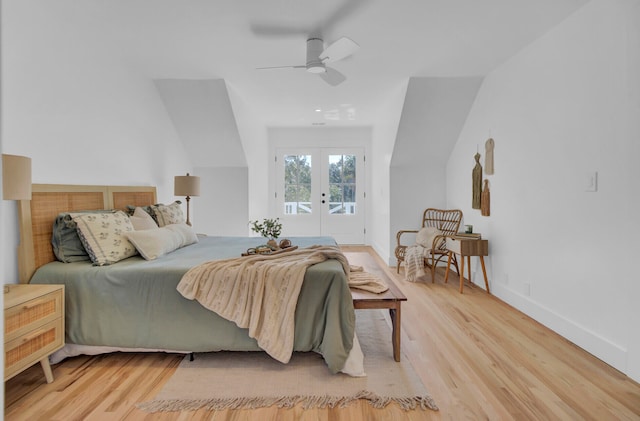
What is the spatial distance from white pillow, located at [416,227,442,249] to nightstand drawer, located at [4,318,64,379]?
12.7ft

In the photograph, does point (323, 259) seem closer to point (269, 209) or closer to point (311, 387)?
point (311, 387)

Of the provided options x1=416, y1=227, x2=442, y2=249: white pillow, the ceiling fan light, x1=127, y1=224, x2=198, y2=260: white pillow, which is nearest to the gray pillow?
x1=127, y1=224, x2=198, y2=260: white pillow

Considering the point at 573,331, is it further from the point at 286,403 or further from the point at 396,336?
the point at 286,403

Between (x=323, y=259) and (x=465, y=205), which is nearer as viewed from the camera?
(x=323, y=259)

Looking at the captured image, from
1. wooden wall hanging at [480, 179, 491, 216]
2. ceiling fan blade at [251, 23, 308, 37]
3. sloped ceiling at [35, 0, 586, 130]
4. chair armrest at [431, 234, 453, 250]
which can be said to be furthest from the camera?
chair armrest at [431, 234, 453, 250]

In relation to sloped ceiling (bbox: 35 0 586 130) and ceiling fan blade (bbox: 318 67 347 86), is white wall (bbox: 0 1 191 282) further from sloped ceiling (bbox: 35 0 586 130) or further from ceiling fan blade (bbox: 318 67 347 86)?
ceiling fan blade (bbox: 318 67 347 86)

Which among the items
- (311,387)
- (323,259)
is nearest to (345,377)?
(311,387)

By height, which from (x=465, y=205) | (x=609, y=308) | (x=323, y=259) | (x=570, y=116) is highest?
(x=570, y=116)

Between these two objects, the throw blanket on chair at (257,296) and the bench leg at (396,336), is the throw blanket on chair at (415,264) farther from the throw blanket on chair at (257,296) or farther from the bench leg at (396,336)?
the throw blanket on chair at (257,296)

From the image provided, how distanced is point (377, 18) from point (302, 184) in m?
4.48

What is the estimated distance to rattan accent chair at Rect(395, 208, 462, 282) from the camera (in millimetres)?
4484

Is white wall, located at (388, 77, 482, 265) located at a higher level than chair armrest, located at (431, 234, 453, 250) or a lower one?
higher

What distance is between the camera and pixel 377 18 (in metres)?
2.80

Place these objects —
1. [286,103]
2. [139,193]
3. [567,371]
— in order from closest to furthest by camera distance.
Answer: [567,371] → [139,193] → [286,103]
